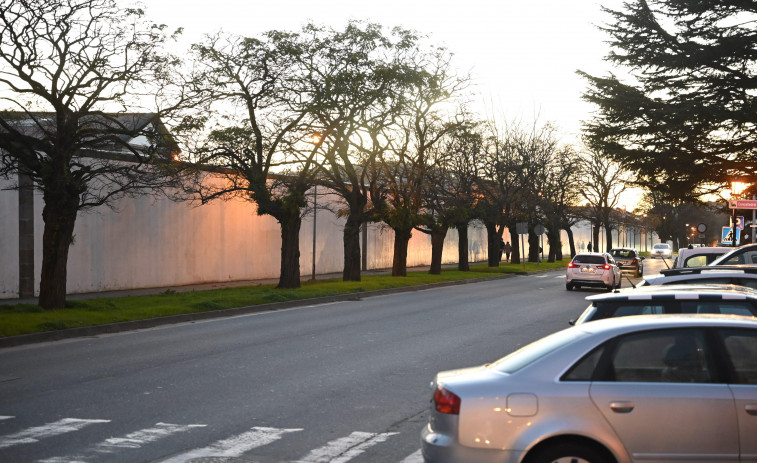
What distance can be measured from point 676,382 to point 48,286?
1867 cm

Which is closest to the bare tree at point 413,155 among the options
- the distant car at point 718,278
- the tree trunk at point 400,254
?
the tree trunk at point 400,254

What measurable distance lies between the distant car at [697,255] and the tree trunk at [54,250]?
14233mm

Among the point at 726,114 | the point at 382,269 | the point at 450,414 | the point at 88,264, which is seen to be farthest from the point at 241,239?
the point at 450,414

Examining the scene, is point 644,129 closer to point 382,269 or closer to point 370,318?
point 370,318

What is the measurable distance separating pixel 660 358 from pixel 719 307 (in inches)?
105

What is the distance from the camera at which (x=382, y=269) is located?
54.5 meters

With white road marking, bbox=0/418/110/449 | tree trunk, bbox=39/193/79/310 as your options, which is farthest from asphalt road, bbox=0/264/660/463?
tree trunk, bbox=39/193/79/310

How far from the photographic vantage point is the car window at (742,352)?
5.28m

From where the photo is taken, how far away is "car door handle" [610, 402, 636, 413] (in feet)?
16.9

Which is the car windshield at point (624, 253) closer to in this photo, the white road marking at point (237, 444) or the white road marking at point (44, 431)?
the white road marking at point (237, 444)

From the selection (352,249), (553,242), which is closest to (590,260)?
(352,249)

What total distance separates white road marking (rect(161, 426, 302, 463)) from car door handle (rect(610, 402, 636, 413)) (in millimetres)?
3393

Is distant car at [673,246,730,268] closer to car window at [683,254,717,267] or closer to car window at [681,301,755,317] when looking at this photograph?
car window at [683,254,717,267]

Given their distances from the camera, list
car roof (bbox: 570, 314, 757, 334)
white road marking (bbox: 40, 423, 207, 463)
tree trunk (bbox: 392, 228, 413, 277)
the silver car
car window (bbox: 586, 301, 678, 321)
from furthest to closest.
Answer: tree trunk (bbox: 392, 228, 413, 277)
car window (bbox: 586, 301, 678, 321)
white road marking (bbox: 40, 423, 207, 463)
car roof (bbox: 570, 314, 757, 334)
the silver car
